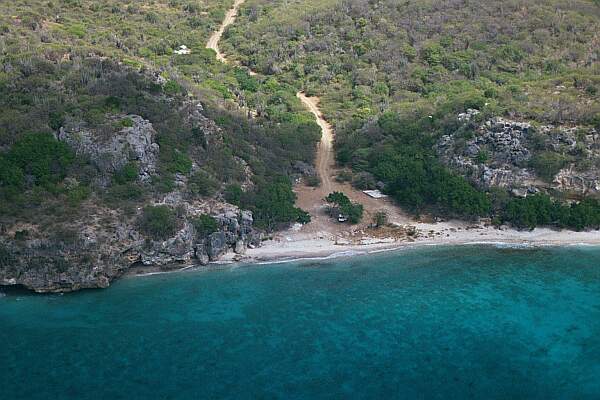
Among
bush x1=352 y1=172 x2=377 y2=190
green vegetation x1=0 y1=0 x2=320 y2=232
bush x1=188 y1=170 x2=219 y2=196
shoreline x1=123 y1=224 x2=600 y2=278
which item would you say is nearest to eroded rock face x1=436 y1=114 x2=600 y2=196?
shoreline x1=123 y1=224 x2=600 y2=278

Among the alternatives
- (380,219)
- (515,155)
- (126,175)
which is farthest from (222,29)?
(380,219)

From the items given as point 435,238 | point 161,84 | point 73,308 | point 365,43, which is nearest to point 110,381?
point 73,308

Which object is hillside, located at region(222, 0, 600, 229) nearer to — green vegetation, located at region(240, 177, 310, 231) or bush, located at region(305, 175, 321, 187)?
bush, located at region(305, 175, 321, 187)

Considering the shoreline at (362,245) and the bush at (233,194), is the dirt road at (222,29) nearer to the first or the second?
the bush at (233,194)

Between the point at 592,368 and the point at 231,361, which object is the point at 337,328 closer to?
the point at 231,361

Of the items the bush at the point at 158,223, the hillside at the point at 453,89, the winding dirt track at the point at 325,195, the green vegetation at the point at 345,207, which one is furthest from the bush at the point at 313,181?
the bush at the point at 158,223
